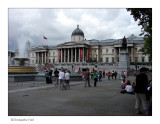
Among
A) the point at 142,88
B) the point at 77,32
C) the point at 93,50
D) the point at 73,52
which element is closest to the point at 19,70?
the point at 142,88

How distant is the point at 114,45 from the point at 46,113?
234 feet

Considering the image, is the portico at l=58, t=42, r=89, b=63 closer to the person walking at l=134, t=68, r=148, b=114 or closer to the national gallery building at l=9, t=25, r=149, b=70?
the national gallery building at l=9, t=25, r=149, b=70

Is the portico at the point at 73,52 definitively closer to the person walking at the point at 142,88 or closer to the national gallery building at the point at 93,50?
the national gallery building at the point at 93,50

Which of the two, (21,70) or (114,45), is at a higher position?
(114,45)

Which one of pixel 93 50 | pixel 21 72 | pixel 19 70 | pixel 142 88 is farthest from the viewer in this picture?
pixel 93 50

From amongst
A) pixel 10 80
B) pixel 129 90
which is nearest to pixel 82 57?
pixel 10 80

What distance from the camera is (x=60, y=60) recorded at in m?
84.1

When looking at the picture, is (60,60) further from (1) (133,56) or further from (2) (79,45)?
(1) (133,56)

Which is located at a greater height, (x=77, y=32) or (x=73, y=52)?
(x=77, y=32)

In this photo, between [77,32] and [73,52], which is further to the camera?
[77,32]

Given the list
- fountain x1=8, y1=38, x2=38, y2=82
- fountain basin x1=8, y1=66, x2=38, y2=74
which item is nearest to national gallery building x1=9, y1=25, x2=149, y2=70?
fountain x1=8, y1=38, x2=38, y2=82

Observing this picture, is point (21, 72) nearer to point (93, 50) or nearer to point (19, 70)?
point (19, 70)

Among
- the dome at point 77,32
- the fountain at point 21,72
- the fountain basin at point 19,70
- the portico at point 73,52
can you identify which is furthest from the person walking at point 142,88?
the dome at point 77,32

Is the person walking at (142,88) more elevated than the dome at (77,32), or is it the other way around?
the dome at (77,32)
